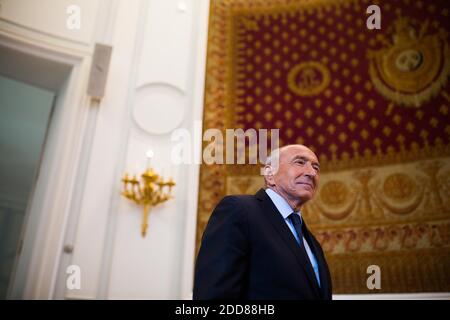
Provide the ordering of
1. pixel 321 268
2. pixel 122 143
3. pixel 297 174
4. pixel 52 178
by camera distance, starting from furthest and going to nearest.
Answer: pixel 122 143, pixel 52 178, pixel 297 174, pixel 321 268

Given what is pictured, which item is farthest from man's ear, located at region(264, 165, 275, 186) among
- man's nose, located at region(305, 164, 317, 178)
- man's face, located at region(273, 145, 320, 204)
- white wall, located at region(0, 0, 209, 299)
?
white wall, located at region(0, 0, 209, 299)

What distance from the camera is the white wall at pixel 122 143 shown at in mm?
3463

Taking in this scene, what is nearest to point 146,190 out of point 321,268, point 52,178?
point 52,178

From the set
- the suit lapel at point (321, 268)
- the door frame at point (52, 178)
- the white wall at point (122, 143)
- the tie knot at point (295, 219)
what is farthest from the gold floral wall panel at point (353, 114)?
the tie knot at point (295, 219)

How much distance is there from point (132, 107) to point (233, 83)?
1118 millimetres

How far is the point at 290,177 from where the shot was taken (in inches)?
69.1

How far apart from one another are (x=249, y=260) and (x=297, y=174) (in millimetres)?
514

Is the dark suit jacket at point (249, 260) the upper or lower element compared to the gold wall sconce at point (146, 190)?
lower

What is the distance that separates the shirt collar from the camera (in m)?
1.63

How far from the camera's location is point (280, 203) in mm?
1669

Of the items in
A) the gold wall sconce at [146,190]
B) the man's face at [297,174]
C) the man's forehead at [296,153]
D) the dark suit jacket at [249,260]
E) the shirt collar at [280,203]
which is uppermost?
the gold wall sconce at [146,190]

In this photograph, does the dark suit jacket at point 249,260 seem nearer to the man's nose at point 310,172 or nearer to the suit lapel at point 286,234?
the suit lapel at point 286,234

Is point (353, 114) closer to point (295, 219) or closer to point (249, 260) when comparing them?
point (295, 219)

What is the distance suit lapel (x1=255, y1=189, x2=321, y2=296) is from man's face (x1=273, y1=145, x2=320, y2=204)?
0.14 m
